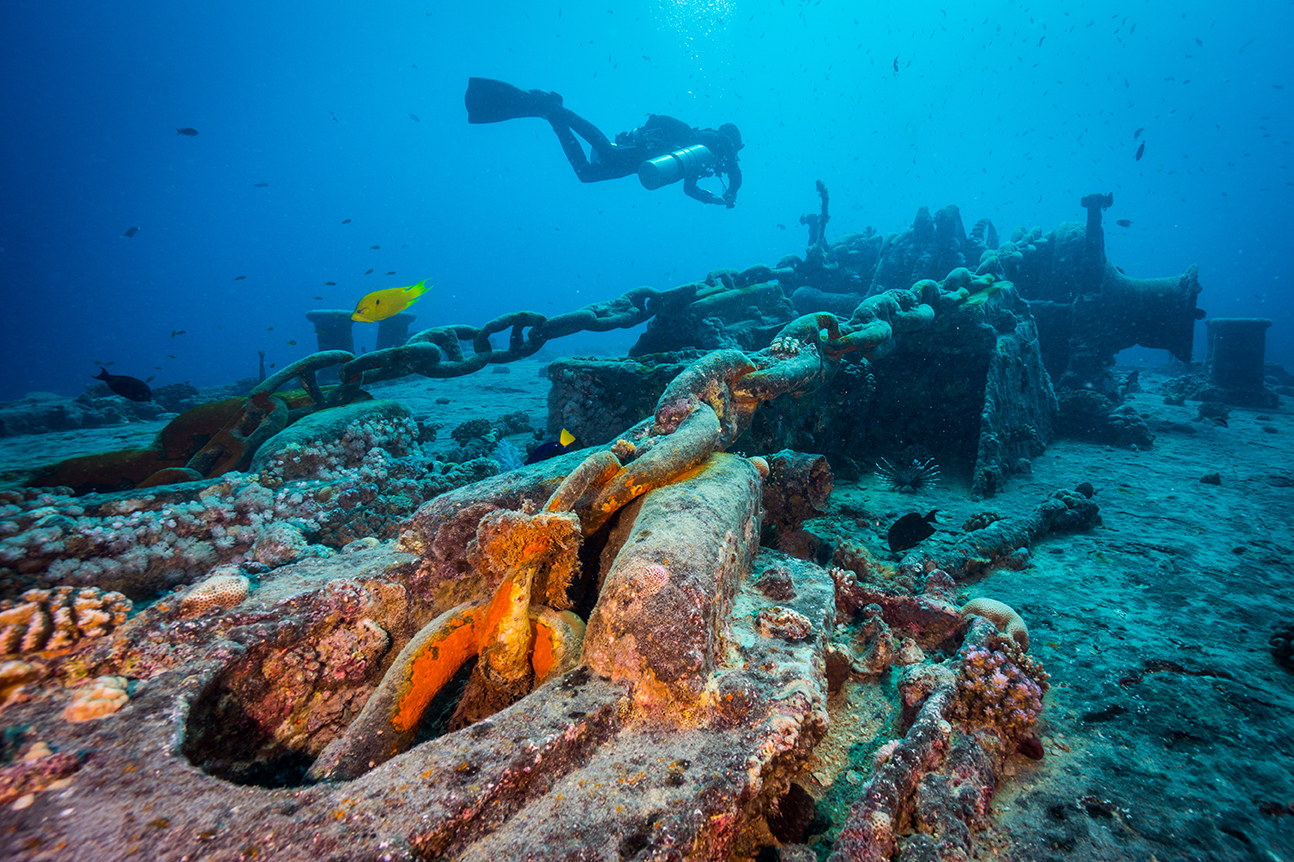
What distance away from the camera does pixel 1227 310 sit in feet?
215

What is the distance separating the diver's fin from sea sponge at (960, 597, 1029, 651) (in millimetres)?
24895

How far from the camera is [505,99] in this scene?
21.0 metres

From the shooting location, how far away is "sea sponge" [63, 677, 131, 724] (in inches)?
71.0

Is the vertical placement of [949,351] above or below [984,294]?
below

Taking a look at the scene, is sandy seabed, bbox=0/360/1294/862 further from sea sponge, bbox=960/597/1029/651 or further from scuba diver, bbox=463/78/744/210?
scuba diver, bbox=463/78/744/210

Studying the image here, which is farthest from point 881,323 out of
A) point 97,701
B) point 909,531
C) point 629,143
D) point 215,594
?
point 629,143

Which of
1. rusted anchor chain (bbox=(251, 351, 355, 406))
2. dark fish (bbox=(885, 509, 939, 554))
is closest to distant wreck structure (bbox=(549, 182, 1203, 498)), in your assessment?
dark fish (bbox=(885, 509, 939, 554))

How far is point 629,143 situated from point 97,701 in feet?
82.7

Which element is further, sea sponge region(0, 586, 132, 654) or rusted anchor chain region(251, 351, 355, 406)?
rusted anchor chain region(251, 351, 355, 406)

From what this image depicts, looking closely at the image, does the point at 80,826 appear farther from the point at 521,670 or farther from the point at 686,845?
the point at 686,845

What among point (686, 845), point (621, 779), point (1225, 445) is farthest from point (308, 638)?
point (1225, 445)

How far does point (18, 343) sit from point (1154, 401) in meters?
133

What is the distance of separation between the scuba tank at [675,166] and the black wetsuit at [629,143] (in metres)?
0.75

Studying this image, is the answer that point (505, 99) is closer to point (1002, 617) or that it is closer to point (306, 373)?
point (306, 373)
